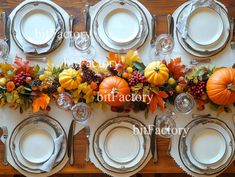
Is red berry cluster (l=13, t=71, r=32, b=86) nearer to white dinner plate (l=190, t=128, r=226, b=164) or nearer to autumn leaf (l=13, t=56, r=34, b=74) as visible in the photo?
autumn leaf (l=13, t=56, r=34, b=74)

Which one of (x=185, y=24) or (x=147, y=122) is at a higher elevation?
(x=185, y=24)

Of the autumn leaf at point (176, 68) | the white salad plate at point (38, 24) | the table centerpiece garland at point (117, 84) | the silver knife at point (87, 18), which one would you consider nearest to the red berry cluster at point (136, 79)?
the table centerpiece garland at point (117, 84)

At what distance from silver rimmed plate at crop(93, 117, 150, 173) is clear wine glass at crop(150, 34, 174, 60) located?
364mm

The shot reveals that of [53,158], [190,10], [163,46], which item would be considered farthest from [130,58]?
[53,158]

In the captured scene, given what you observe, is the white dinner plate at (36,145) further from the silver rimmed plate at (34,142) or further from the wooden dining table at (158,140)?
the wooden dining table at (158,140)

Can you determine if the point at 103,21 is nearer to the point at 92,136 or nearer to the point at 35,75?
the point at 35,75

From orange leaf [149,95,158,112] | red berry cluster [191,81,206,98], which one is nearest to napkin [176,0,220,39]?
red berry cluster [191,81,206,98]

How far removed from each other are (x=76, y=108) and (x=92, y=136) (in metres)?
0.17

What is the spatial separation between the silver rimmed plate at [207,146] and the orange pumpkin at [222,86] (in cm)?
14

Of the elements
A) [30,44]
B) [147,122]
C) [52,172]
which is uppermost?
[30,44]

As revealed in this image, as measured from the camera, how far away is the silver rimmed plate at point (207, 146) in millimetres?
1844

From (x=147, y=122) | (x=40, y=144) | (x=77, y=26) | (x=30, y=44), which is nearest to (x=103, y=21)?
(x=77, y=26)

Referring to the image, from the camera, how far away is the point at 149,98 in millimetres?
1804

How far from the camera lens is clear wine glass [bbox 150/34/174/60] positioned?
6.13ft
